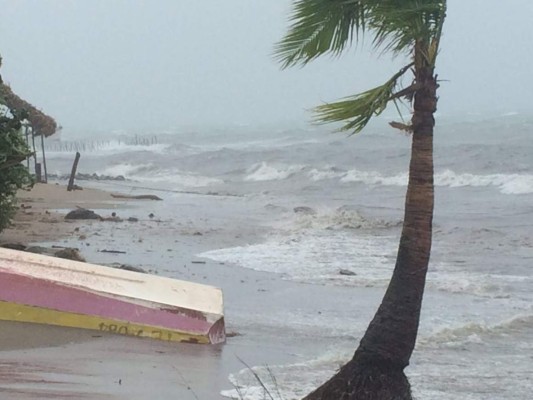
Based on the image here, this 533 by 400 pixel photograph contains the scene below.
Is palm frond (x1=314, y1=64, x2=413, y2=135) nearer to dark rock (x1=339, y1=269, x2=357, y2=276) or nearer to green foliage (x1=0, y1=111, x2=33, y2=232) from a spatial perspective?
green foliage (x1=0, y1=111, x2=33, y2=232)

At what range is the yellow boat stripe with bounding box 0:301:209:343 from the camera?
768 centimetres

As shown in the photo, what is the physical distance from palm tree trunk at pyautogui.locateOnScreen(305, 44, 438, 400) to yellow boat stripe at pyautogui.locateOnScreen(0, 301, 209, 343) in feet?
8.73

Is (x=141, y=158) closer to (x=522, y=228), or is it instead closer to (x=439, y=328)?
(x=522, y=228)

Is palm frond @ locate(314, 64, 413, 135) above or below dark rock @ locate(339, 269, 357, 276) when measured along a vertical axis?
above

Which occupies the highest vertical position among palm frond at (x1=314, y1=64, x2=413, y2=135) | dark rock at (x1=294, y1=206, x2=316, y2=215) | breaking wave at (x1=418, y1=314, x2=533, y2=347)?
palm frond at (x1=314, y1=64, x2=413, y2=135)

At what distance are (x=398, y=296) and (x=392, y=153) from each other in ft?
126

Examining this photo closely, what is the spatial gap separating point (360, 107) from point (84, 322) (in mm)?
3687

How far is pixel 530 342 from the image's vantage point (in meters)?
8.80

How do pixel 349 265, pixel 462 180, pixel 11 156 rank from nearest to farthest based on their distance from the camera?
pixel 11 156, pixel 349 265, pixel 462 180

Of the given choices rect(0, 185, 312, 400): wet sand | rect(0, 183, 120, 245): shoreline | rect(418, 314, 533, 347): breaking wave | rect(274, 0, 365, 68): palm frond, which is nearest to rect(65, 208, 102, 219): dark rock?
rect(0, 183, 120, 245): shoreline

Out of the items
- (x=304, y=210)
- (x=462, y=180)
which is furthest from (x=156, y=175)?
(x=304, y=210)

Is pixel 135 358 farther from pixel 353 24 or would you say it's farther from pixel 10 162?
pixel 10 162

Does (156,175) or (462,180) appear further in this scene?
(156,175)

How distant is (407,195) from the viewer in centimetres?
534
